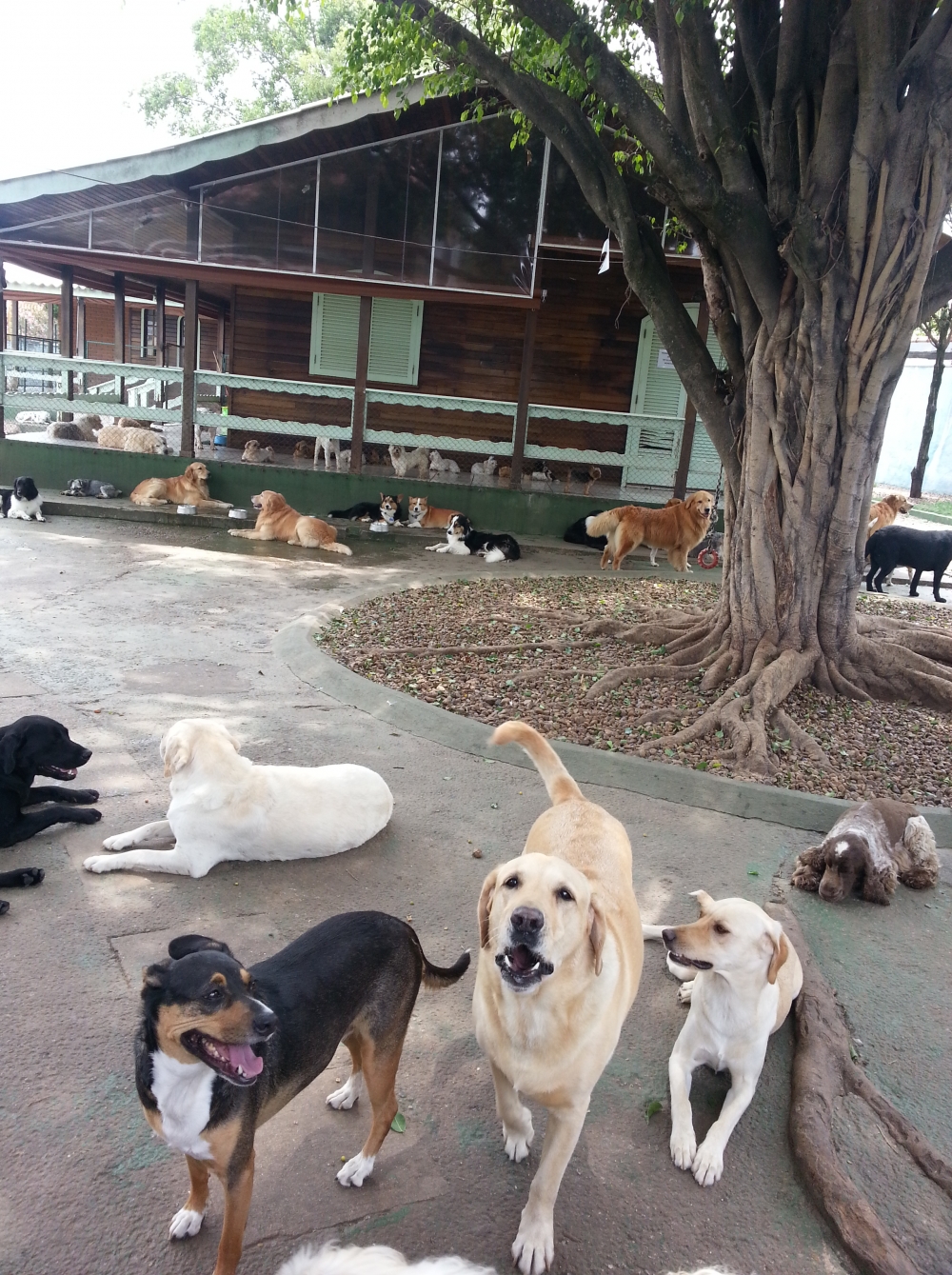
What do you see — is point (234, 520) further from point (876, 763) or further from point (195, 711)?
point (876, 763)

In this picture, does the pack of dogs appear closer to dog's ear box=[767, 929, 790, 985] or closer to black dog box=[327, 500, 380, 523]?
dog's ear box=[767, 929, 790, 985]

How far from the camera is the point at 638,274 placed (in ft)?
23.5

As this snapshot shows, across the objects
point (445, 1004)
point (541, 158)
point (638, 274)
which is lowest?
point (445, 1004)

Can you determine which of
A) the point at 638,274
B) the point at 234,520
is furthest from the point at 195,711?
the point at 234,520

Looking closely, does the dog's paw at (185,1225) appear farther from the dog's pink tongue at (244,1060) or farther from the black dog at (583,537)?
the black dog at (583,537)

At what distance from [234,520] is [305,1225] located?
1223 centimetres

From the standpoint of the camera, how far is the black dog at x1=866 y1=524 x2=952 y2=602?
1200cm

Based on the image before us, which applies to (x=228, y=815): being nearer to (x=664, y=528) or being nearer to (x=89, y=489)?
(x=664, y=528)

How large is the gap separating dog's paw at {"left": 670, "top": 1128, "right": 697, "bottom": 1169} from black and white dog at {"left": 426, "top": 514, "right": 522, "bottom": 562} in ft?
33.9

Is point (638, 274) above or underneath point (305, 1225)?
above

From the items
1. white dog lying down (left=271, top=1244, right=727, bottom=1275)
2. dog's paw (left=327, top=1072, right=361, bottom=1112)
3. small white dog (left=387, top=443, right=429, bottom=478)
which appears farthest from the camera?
small white dog (left=387, top=443, right=429, bottom=478)

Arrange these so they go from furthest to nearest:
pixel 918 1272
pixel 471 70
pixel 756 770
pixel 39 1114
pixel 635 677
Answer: pixel 471 70, pixel 635 677, pixel 756 770, pixel 39 1114, pixel 918 1272

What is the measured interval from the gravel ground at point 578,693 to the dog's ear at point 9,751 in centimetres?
294

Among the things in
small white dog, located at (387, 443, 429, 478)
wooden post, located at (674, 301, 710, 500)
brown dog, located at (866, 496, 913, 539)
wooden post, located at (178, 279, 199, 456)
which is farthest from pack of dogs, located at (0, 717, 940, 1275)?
small white dog, located at (387, 443, 429, 478)
